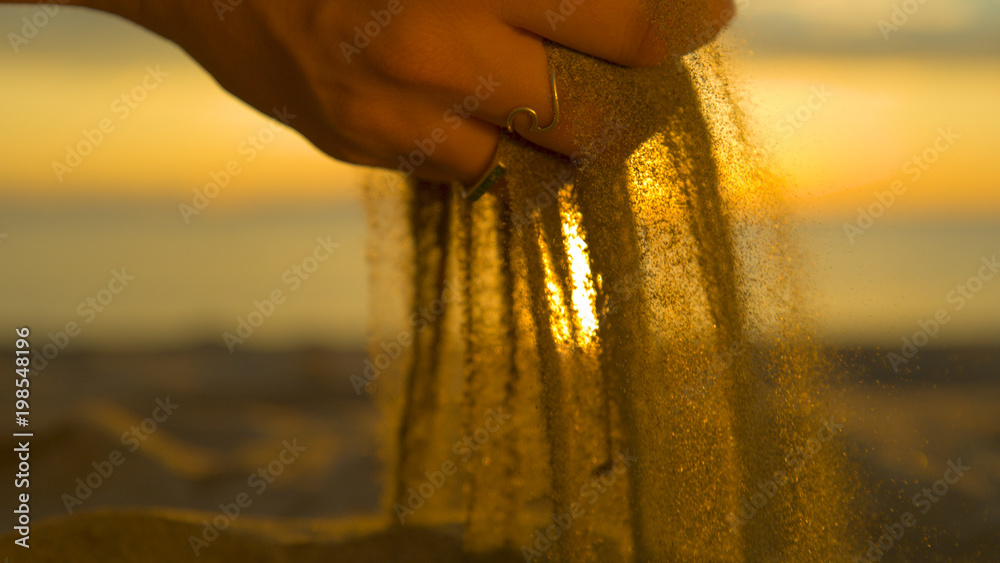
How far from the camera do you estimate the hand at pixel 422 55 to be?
47 centimetres

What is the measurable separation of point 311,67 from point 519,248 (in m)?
0.23

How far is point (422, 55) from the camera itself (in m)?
0.48

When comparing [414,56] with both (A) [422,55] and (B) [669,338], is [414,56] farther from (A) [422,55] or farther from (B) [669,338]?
(B) [669,338]

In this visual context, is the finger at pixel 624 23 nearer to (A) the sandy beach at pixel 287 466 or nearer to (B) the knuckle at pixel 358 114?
(B) the knuckle at pixel 358 114

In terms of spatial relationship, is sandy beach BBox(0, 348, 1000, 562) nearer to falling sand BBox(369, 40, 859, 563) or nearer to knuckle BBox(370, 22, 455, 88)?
falling sand BBox(369, 40, 859, 563)

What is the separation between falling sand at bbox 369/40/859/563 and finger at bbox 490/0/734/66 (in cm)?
2

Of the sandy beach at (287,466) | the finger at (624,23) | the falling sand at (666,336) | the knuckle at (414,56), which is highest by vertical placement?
the finger at (624,23)

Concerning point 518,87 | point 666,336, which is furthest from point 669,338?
point 518,87

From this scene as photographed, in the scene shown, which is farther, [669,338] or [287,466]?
[287,466]

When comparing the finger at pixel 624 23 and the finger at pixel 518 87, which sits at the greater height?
the finger at pixel 624 23

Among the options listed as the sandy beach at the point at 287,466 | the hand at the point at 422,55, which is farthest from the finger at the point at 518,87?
the sandy beach at the point at 287,466

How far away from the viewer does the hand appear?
466 millimetres

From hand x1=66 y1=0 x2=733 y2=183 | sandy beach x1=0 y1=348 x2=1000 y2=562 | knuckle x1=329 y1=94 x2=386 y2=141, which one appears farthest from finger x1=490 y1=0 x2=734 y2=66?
sandy beach x1=0 y1=348 x2=1000 y2=562

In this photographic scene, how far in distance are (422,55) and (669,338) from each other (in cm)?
29
